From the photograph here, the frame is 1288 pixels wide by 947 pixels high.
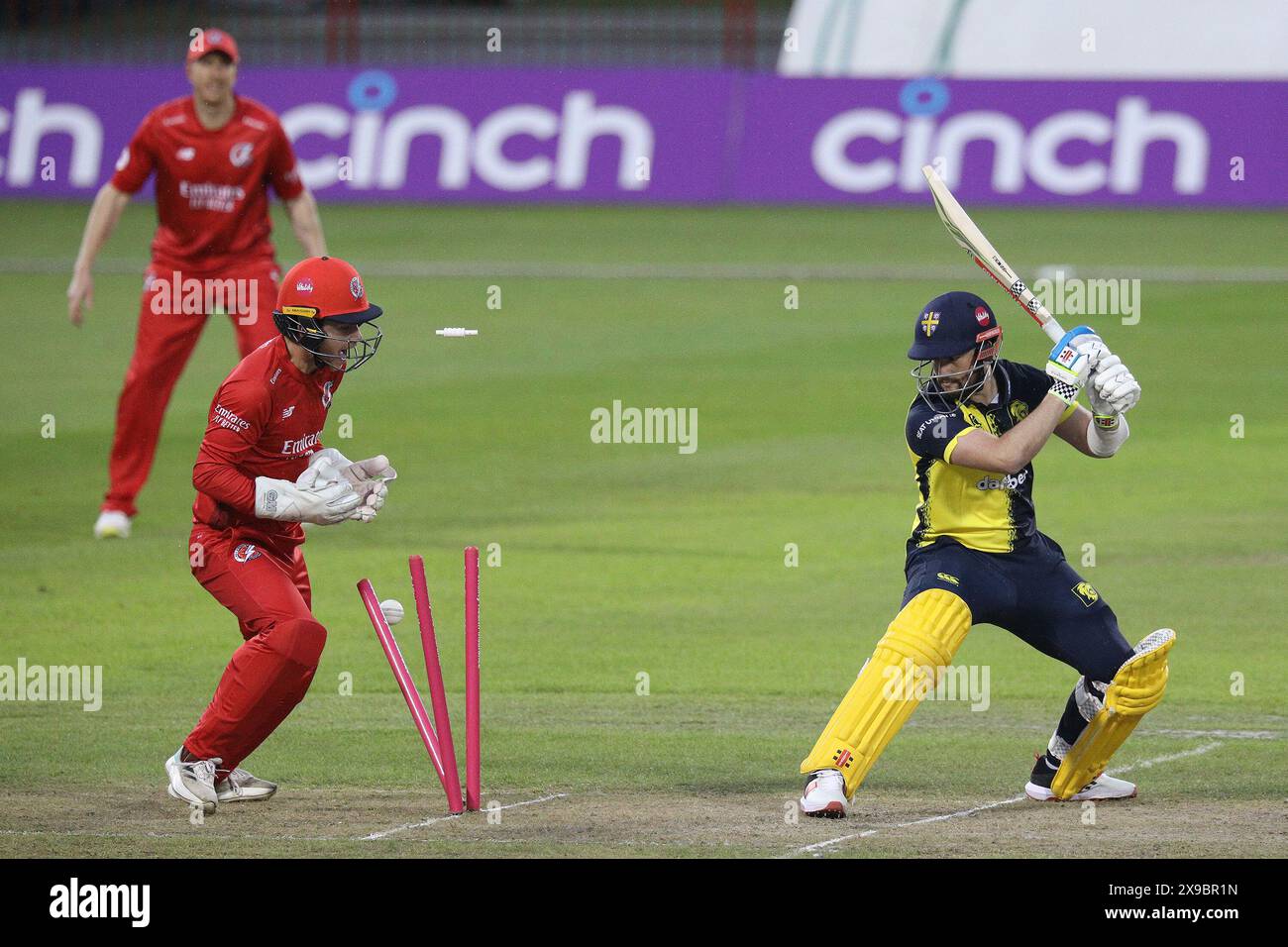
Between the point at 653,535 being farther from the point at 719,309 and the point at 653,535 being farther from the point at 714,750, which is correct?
the point at 719,309

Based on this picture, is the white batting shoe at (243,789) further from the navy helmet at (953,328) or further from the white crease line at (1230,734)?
the white crease line at (1230,734)

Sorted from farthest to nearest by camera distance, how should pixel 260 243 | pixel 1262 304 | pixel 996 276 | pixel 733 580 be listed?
1. pixel 1262 304
2. pixel 260 243
3. pixel 733 580
4. pixel 996 276

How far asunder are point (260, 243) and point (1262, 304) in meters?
11.5

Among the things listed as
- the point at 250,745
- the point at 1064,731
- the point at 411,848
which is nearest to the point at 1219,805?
the point at 1064,731

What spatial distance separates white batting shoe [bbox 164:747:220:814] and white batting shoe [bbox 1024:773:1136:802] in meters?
3.12

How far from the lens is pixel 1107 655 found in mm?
7949

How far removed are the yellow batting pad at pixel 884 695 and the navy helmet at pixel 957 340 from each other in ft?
2.97

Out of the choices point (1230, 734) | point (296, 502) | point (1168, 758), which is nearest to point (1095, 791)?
point (1168, 758)

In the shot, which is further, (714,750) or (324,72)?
(324,72)

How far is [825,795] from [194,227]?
7.03 m

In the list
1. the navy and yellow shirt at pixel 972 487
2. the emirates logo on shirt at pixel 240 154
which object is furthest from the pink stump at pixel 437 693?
the emirates logo on shirt at pixel 240 154

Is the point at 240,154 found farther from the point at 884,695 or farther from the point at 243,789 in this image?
the point at 884,695

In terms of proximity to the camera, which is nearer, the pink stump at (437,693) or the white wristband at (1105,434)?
the pink stump at (437,693)

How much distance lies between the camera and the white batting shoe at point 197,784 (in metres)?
7.83
